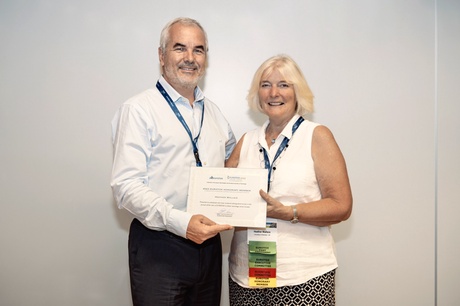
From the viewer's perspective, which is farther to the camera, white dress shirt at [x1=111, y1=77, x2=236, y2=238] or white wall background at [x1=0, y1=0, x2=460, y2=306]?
white wall background at [x1=0, y1=0, x2=460, y2=306]

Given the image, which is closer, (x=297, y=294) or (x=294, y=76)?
(x=297, y=294)

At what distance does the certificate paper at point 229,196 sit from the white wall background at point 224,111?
1.09m

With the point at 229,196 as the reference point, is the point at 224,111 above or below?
→ above

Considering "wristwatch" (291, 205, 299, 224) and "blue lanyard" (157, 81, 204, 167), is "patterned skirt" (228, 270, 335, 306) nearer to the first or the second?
"wristwatch" (291, 205, 299, 224)

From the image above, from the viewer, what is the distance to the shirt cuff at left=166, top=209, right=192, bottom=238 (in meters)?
1.83

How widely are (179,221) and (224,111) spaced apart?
1303 mm

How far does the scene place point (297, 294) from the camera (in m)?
1.90

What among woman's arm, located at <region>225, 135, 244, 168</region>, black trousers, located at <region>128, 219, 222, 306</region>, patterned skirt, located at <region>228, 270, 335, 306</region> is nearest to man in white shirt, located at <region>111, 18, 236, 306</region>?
black trousers, located at <region>128, 219, 222, 306</region>

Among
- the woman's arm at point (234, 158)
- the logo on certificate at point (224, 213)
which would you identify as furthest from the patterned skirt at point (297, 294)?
the woman's arm at point (234, 158)

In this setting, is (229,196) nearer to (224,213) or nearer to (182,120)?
(224,213)

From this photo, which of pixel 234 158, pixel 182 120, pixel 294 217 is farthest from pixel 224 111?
pixel 294 217
